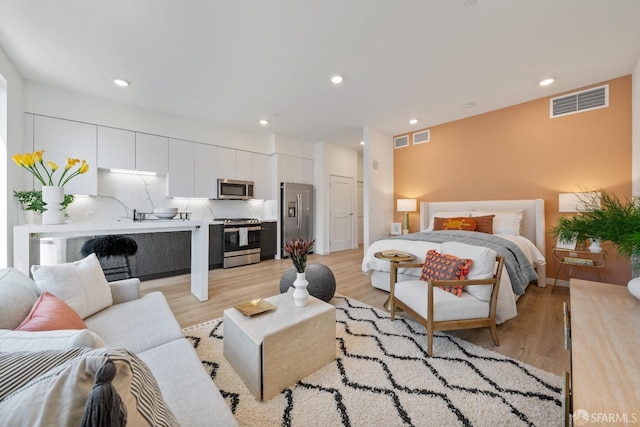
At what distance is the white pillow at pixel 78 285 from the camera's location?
1418 millimetres

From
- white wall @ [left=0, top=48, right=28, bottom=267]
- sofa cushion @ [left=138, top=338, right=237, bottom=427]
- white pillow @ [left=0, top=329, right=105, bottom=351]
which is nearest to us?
white pillow @ [left=0, top=329, right=105, bottom=351]

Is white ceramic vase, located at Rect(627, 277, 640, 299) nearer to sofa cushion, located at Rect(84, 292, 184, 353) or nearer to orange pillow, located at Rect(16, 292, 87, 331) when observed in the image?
sofa cushion, located at Rect(84, 292, 184, 353)

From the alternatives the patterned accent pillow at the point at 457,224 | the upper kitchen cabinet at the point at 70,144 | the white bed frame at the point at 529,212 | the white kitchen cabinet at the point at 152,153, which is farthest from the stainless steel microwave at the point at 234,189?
the white bed frame at the point at 529,212

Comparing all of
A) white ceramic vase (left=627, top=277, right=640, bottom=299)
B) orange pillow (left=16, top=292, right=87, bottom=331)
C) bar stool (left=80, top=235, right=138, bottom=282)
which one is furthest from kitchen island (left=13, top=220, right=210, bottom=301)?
white ceramic vase (left=627, top=277, right=640, bottom=299)

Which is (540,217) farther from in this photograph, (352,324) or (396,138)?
(352,324)

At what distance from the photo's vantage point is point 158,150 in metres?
4.09

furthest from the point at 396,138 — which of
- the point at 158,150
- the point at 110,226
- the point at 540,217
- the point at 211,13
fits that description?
the point at 110,226

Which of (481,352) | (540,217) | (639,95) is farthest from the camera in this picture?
(540,217)

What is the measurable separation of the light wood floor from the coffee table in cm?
107

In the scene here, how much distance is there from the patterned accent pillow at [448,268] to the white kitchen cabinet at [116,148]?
443 centimetres

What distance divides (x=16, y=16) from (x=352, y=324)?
3.92 m

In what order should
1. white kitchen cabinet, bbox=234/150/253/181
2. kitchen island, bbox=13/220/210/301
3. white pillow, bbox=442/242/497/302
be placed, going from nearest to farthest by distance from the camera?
kitchen island, bbox=13/220/210/301
white pillow, bbox=442/242/497/302
white kitchen cabinet, bbox=234/150/253/181

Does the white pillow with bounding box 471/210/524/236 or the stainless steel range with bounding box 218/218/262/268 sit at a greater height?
the white pillow with bounding box 471/210/524/236

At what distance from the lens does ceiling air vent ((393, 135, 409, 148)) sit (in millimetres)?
5257
